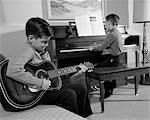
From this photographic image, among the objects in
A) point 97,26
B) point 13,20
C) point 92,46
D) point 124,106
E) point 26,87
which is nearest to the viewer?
point 26,87

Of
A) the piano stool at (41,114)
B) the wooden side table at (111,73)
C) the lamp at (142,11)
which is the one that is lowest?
the piano stool at (41,114)

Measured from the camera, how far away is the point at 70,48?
8.87 ft

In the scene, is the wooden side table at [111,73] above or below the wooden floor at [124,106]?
above

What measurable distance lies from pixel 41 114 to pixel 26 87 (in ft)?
0.78

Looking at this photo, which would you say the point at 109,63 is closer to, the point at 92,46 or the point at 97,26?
the point at 92,46

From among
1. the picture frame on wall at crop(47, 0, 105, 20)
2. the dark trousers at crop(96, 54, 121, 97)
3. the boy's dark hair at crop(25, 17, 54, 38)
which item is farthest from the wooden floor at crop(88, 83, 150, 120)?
the picture frame on wall at crop(47, 0, 105, 20)

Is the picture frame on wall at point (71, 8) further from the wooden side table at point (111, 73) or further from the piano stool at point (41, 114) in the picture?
the piano stool at point (41, 114)

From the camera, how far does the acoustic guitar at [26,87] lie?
1.23 m

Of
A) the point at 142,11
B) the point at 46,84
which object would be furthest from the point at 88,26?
the point at 46,84

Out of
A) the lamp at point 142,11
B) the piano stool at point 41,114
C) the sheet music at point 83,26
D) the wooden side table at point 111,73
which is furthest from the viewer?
the lamp at point 142,11

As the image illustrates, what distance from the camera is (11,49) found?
2252 mm

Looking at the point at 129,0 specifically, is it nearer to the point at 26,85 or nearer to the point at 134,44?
the point at 134,44

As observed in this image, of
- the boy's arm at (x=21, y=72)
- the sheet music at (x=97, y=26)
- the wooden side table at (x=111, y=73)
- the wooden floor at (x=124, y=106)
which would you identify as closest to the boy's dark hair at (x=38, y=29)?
the boy's arm at (x=21, y=72)

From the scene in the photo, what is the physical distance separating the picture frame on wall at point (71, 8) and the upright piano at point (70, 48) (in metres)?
0.48
